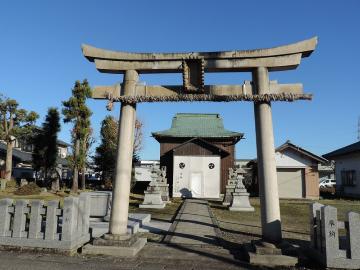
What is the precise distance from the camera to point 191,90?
26.6 ft

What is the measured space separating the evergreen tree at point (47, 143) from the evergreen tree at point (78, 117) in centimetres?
315

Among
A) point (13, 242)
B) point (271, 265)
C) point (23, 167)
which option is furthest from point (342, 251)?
point (23, 167)

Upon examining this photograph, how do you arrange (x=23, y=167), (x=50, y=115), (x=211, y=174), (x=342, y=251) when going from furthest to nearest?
(x=23, y=167), (x=50, y=115), (x=211, y=174), (x=342, y=251)

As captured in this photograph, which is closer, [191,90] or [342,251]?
[342,251]

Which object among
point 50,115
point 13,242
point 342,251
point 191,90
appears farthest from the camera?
point 50,115

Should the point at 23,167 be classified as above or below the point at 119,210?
above

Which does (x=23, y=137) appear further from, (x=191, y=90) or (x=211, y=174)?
(x=191, y=90)

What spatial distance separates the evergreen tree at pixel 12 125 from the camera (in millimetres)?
32250

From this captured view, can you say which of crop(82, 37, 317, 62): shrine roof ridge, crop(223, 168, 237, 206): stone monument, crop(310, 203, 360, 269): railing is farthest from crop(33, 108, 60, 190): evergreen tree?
crop(310, 203, 360, 269): railing

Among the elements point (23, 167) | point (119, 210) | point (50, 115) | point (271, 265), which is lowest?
point (271, 265)

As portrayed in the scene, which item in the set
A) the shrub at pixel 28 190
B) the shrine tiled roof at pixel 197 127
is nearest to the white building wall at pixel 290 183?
the shrine tiled roof at pixel 197 127

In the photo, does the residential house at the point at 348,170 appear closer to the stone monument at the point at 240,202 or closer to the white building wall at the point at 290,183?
the white building wall at the point at 290,183

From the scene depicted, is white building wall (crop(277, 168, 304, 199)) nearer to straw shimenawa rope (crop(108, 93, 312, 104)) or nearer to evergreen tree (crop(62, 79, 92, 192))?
evergreen tree (crop(62, 79, 92, 192))

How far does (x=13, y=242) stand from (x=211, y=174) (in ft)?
77.4
